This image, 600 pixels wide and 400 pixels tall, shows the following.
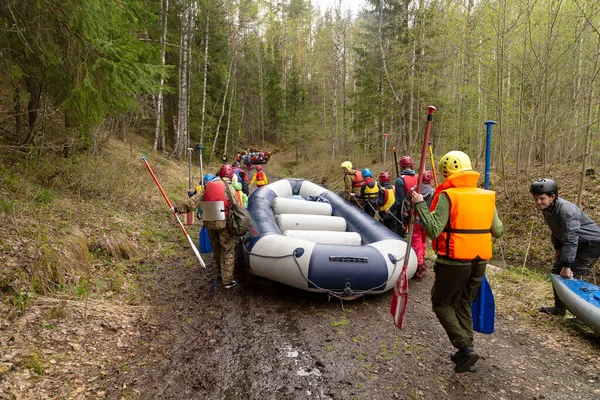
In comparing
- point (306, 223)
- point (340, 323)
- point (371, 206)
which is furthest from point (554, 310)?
point (371, 206)

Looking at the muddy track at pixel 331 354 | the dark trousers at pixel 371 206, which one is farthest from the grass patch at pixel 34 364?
the dark trousers at pixel 371 206

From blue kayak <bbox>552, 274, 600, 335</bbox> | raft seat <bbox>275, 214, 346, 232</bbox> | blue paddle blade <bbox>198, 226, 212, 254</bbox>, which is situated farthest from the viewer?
blue paddle blade <bbox>198, 226, 212, 254</bbox>

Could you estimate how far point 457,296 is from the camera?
285 cm

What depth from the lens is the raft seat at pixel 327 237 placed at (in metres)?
5.31

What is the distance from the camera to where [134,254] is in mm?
5699

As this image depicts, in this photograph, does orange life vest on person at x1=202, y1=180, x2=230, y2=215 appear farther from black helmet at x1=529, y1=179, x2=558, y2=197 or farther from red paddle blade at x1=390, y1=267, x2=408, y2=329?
black helmet at x1=529, y1=179, x2=558, y2=197

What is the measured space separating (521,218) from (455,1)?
9651mm

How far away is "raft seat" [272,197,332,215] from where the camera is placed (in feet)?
23.4

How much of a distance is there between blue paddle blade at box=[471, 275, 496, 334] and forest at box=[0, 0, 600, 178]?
565 cm

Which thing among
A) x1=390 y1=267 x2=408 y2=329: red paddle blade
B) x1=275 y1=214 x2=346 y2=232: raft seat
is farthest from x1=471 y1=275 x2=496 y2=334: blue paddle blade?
x1=275 y1=214 x2=346 y2=232: raft seat

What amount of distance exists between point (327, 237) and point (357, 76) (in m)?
14.9

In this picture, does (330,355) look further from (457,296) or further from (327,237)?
(327,237)

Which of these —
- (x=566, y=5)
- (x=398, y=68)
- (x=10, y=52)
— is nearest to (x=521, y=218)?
(x=566, y=5)

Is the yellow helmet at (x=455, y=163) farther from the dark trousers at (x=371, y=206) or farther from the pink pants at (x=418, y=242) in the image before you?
the dark trousers at (x=371, y=206)
